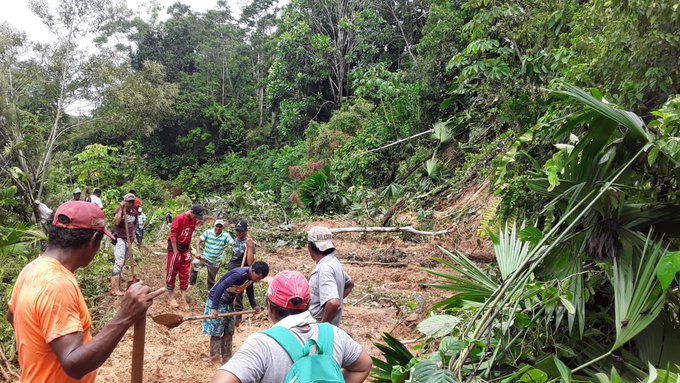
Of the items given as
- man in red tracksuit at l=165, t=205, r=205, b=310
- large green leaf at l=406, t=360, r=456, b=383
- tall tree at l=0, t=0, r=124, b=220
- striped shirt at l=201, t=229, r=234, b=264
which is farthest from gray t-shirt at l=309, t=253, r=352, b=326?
tall tree at l=0, t=0, r=124, b=220

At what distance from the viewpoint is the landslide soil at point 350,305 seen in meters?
5.86

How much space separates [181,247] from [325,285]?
4.25 m

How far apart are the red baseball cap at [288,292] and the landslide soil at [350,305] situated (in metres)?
1.59

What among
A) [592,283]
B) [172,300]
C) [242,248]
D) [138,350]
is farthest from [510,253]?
[172,300]

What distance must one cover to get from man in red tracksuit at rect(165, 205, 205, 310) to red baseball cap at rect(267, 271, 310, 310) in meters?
5.04

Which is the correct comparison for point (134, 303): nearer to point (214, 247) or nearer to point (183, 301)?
point (214, 247)

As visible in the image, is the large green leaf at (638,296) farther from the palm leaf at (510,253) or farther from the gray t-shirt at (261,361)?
the gray t-shirt at (261,361)

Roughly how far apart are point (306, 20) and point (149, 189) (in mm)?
10970

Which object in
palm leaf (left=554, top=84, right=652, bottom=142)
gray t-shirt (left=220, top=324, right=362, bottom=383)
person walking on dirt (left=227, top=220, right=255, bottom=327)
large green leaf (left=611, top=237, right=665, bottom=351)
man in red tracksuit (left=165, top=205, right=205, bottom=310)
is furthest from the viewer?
man in red tracksuit (left=165, top=205, right=205, bottom=310)

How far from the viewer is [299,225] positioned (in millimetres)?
13664

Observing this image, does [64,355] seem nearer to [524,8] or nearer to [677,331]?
[677,331]

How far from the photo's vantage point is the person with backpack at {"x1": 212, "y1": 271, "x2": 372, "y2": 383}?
2.01 metres

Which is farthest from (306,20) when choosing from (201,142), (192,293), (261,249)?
(192,293)

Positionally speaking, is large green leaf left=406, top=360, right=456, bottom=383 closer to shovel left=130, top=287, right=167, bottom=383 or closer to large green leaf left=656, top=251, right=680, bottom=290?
large green leaf left=656, top=251, right=680, bottom=290
